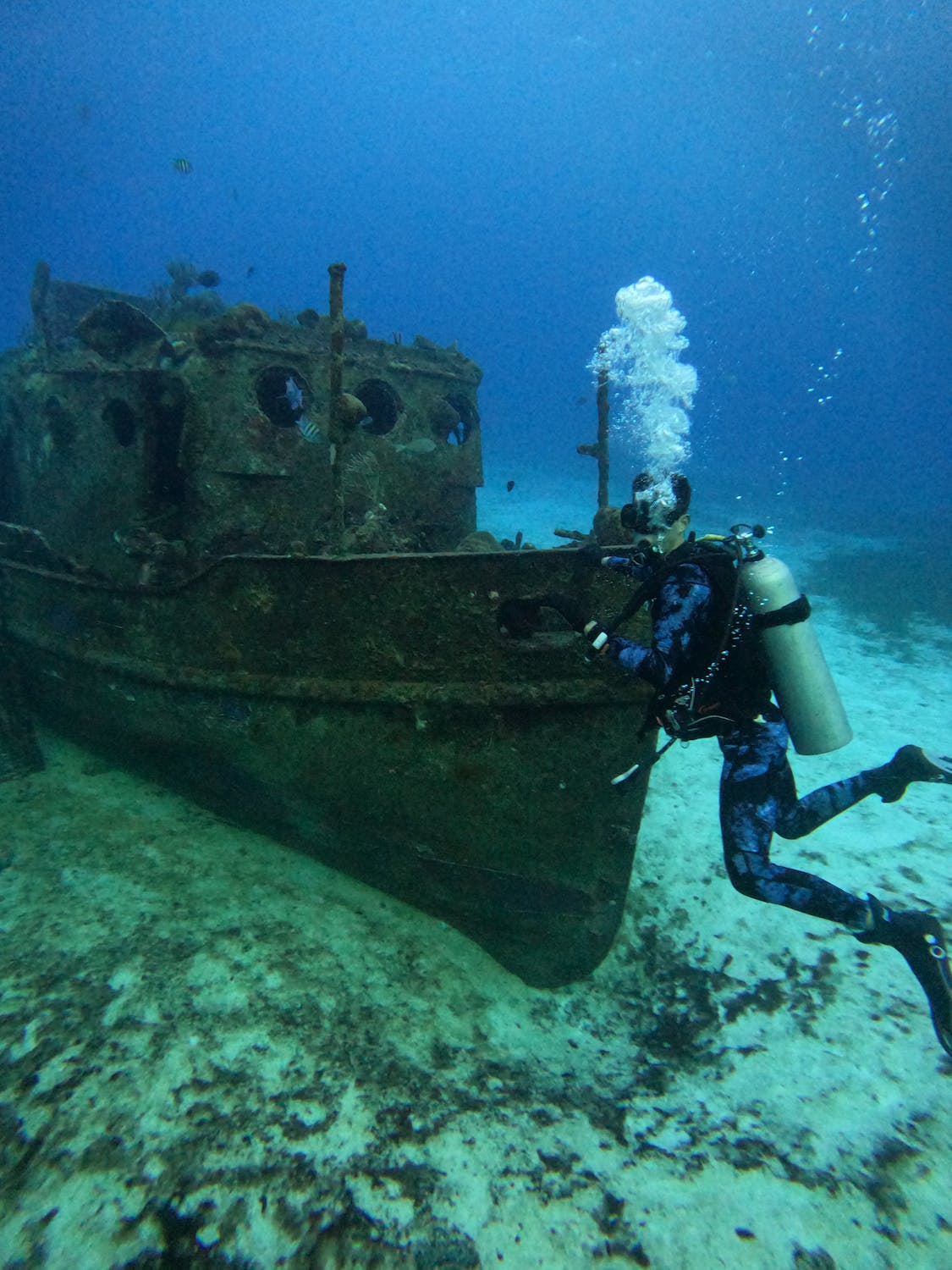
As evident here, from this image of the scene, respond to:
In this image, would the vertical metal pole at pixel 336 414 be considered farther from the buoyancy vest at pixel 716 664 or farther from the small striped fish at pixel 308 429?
the buoyancy vest at pixel 716 664

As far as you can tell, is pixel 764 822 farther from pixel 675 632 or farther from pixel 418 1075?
pixel 418 1075

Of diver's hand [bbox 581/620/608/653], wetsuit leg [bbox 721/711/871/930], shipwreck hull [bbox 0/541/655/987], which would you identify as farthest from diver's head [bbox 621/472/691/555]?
wetsuit leg [bbox 721/711/871/930]

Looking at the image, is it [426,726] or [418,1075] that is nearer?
[418,1075]

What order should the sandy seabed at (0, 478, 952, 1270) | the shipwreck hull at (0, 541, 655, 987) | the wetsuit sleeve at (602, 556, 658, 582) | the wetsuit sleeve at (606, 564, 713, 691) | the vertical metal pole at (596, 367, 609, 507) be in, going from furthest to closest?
1. the vertical metal pole at (596, 367, 609, 507)
2. the shipwreck hull at (0, 541, 655, 987)
3. the wetsuit sleeve at (602, 556, 658, 582)
4. the wetsuit sleeve at (606, 564, 713, 691)
5. the sandy seabed at (0, 478, 952, 1270)

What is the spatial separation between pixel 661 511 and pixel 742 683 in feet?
3.30

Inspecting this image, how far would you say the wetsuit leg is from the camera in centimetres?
314

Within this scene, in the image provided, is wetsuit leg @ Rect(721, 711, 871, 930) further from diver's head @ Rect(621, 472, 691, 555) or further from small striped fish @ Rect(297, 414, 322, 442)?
small striped fish @ Rect(297, 414, 322, 442)

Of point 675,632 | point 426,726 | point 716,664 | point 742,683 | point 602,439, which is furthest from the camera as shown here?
point 602,439

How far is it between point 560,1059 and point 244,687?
2.93 metres

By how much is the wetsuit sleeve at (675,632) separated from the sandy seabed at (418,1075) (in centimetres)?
127

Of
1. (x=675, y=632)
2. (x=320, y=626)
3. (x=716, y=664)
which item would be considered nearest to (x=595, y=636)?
(x=675, y=632)

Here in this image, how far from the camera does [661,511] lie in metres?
3.30

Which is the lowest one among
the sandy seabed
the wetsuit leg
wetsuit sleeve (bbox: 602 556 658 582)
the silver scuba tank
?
the sandy seabed

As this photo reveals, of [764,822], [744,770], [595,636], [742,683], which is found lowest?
[764,822]
